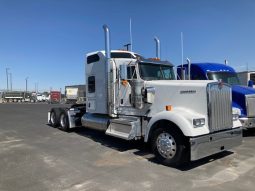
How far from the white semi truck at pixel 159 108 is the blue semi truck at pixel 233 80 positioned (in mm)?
1941

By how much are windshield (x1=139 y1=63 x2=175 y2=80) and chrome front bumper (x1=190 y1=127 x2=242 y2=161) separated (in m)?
2.60

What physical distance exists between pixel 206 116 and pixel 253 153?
2.23 metres

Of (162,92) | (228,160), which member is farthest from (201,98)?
(228,160)

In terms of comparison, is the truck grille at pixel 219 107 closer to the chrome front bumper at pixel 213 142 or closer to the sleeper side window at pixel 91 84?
the chrome front bumper at pixel 213 142

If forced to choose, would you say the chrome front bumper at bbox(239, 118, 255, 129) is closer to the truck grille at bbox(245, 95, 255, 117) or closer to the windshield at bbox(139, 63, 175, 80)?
the truck grille at bbox(245, 95, 255, 117)

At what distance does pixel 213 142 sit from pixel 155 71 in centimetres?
294

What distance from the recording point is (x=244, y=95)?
9547 millimetres

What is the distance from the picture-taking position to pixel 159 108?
24.6 ft

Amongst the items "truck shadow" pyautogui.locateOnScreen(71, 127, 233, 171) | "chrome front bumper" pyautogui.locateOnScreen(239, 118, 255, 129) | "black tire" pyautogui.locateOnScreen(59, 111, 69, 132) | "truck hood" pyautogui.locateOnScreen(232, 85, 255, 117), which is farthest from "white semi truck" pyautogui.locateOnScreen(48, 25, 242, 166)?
"truck hood" pyautogui.locateOnScreen(232, 85, 255, 117)

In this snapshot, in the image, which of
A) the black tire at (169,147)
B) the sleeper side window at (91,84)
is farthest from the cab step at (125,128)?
the sleeper side window at (91,84)

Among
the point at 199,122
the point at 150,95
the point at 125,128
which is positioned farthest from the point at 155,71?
the point at 199,122

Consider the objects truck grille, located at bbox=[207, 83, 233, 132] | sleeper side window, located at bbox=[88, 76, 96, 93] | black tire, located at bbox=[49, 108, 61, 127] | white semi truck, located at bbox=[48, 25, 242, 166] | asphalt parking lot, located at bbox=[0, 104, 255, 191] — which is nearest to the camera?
asphalt parking lot, located at bbox=[0, 104, 255, 191]

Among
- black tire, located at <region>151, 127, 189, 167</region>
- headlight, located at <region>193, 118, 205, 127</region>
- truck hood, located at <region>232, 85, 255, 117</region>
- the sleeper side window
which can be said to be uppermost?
the sleeper side window

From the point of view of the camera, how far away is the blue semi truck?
9383 millimetres
